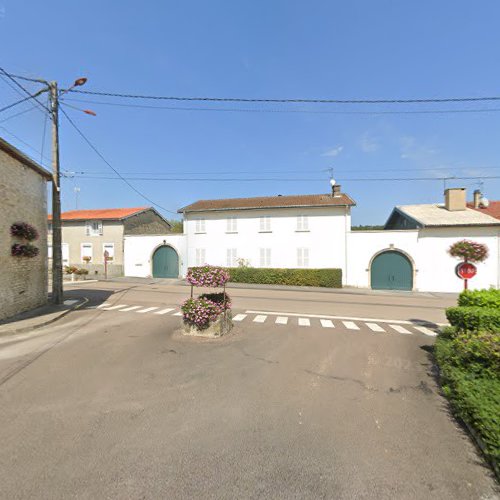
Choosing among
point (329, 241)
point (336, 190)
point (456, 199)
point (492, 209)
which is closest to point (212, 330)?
point (329, 241)

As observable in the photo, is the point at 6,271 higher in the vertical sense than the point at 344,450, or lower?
higher

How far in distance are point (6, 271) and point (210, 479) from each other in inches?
389

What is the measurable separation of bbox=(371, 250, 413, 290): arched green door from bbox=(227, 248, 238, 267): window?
1068cm

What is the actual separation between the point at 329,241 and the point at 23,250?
17.8 metres

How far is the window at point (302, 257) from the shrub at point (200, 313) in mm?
14047

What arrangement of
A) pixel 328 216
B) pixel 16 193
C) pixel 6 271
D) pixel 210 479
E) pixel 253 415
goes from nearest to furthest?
pixel 210 479 < pixel 253 415 < pixel 6 271 < pixel 16 193 < pixel 328 216

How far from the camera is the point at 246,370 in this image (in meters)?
4.94

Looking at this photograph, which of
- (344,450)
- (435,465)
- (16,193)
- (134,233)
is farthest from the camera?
(134,233)

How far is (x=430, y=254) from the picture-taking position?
1762cm

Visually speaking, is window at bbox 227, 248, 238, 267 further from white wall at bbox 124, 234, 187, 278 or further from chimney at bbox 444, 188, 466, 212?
chimney at bbox 444, 188, 466, 212

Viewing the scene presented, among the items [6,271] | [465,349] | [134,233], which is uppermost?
[134,233]

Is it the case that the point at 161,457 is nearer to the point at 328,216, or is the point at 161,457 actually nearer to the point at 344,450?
the point at 344,450

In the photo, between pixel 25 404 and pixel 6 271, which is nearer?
pixel 25 404

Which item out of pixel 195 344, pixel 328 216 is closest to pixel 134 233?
pixel 328 216
